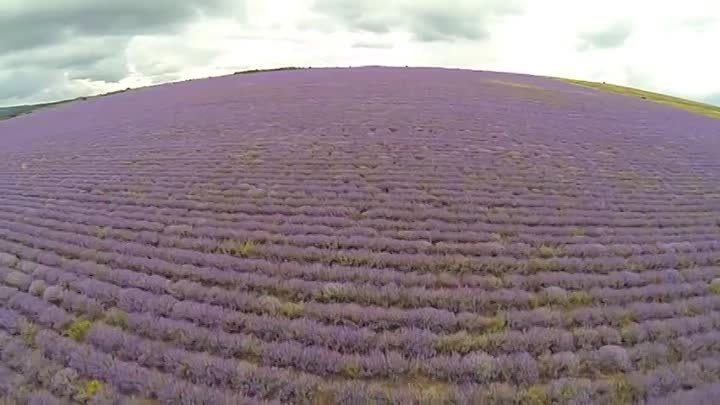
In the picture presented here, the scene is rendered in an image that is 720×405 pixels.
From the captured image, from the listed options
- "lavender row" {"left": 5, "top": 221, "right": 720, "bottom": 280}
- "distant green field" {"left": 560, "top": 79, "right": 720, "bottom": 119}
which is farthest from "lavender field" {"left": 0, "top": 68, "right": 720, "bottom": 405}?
"distant green field" {"left": 560, "top": 79, "right": 720, "bottom": 119}

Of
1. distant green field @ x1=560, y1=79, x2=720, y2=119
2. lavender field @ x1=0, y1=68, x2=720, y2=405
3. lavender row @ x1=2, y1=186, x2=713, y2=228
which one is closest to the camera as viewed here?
lavender field @ x1=0, y1=68, x2=720, y2=405

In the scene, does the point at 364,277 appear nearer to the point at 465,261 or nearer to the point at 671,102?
the point at 465,261

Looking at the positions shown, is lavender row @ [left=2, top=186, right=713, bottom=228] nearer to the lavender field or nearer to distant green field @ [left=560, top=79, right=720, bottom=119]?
the lavender field

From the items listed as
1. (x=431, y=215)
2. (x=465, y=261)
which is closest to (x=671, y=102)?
(x=431, y=215)

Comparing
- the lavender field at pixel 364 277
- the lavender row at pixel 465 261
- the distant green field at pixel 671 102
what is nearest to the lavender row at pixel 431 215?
the lavender field at pixel 364 277

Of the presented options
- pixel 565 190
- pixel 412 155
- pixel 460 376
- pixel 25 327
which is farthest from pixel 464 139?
pixel 25 327

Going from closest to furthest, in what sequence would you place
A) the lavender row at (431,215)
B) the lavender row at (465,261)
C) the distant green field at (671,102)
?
the lavender row at (465,261) → the lavender row at (431,215) → the distant green field at (671,102)

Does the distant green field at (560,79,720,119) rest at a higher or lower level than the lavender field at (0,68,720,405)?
higher

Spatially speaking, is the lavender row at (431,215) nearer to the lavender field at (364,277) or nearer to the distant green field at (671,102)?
the lavender field at (364,277)
